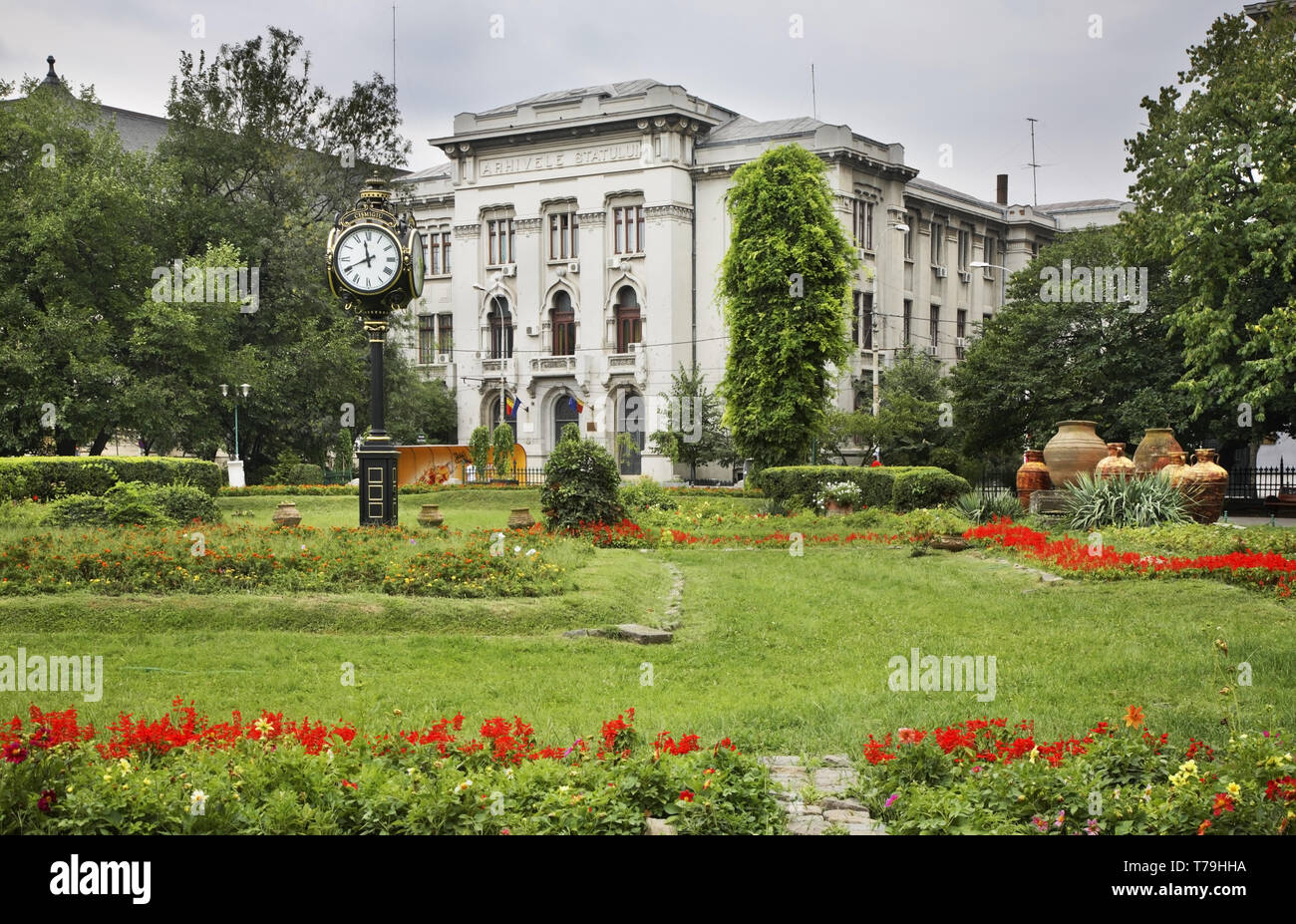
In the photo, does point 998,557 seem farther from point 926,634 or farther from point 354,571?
point 354,571

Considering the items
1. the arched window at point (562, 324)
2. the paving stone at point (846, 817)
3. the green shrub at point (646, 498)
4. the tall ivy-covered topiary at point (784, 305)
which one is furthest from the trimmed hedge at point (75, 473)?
the arched window at point (562, 324)

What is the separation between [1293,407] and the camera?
28891mm

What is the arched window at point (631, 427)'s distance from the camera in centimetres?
5306

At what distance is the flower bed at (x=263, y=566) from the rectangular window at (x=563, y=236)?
40080 mm

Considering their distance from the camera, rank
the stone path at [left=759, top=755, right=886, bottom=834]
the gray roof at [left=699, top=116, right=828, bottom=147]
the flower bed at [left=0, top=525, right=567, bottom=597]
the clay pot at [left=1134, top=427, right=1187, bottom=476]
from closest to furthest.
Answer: the stone path at [left=759, top=755, right=886, bottom=834], the flower bed at [left=0, top=525, right=567, bottom=597], the clay pot at [left=1134, top=427, right=1187, bottom=476], the gray roof at [left=699, top=116, right=828, bottom=147]

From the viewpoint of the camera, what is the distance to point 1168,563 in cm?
1606

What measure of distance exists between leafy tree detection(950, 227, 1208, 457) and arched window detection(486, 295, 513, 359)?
919 inches

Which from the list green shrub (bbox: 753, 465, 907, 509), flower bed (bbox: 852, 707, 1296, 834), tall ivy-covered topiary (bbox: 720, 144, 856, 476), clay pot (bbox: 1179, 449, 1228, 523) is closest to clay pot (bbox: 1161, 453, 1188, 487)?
clay pot (bbox: 1179, 449, 1228, 523)

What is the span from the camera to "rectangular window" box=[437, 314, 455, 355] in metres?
59.3

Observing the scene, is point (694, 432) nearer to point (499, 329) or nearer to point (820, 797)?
point (499, 329)

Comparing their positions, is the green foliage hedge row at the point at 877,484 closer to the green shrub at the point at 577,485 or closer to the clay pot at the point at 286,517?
the green shrub at the point at 577,485

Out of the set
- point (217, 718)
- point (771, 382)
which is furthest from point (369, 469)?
point (771, 382)

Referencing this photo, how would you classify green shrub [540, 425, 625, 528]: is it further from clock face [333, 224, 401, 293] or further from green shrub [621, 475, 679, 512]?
clock face [333, 224, 401, 293]

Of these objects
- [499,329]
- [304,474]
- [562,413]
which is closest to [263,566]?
A: [304,474]
